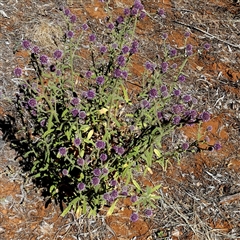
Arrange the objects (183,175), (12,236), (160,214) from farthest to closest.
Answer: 1. (183,175)
2. (160,214)
3. (12,236)

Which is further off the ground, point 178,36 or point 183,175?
point 178,36

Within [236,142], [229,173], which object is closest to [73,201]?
[229,173]

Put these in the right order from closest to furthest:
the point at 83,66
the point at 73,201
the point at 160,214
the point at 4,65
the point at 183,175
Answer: the point at 73,201 < the point at 160,214 < the point at 183,175 < the point at 4,65 < the point at 83,66

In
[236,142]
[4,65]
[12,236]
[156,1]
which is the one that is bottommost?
[12,236]

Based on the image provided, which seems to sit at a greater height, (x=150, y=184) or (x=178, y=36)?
(x=178, y=36)

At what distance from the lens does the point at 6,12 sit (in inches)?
189

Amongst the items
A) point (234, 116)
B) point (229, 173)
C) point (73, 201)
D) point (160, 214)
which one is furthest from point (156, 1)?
point (73, 201)

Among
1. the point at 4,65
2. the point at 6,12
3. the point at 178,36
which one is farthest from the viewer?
the point at 178,36

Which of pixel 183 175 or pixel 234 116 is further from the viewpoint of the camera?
pixel 234 116

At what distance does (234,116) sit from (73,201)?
251 centimetres

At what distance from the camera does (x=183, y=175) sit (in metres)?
3.89

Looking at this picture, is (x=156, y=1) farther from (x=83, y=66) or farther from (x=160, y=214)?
(x=160, y=214)

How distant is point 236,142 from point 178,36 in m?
1.84

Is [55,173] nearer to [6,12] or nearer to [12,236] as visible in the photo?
[12,236]
